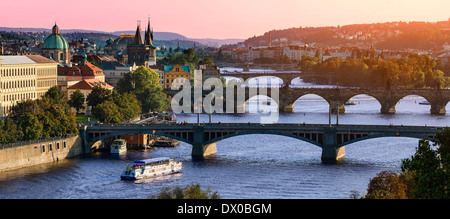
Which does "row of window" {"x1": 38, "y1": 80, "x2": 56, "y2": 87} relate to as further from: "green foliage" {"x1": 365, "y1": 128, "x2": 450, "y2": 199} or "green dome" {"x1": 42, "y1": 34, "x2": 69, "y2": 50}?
"green foliage" {"x1": 365, "y1": 128, "x2": 450, "y2": 199}

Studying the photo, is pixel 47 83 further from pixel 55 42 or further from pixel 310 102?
pixel 310 102

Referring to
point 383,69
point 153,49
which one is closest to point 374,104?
point 383,69

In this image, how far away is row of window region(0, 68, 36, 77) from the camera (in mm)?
64438

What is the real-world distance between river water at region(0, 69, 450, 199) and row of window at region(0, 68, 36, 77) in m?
15.2

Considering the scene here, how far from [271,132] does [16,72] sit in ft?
78.0

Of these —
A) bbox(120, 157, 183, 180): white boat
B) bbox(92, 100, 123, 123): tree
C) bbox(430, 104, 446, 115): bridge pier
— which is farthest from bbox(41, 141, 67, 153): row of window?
bbox(430, 104, 446, 115): bridge pier

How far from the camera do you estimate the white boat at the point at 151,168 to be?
43.3m

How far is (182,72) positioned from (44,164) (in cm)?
5458

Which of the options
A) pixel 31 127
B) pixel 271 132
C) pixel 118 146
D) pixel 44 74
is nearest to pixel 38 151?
pixel 31 127

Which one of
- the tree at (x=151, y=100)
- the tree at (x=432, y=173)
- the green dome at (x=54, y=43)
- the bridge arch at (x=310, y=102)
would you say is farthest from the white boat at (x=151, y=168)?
the green dome at (x=54, y=43)

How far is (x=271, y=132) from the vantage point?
168ft

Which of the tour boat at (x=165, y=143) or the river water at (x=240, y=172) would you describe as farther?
the tour boat at (x=165, y=143)

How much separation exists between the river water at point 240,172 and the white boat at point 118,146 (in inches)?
19.0

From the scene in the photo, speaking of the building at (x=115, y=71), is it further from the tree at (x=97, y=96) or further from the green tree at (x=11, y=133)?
the green tree at (x=11, y=133)
